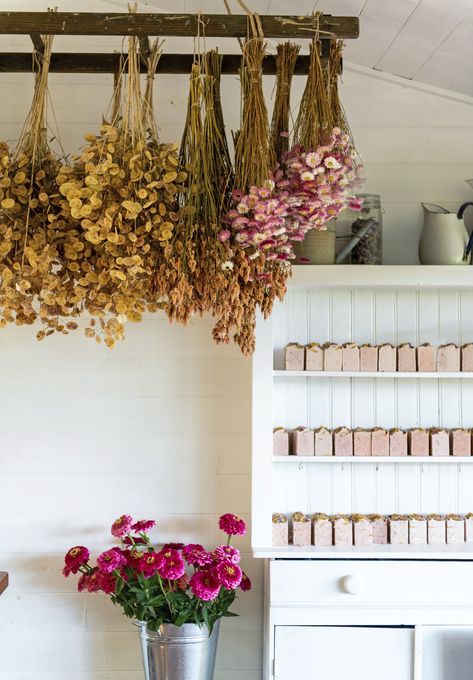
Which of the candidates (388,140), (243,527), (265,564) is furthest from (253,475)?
(388,140)

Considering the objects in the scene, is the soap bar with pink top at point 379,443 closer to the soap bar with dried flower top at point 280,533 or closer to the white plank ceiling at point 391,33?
the soap bar with dried flower top at point 280,533

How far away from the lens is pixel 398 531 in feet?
9.19

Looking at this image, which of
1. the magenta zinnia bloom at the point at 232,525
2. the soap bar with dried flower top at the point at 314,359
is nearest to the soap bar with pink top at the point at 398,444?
the soap bar with dried flower top at the point at 314,359

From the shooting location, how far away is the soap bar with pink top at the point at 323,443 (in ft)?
9.22

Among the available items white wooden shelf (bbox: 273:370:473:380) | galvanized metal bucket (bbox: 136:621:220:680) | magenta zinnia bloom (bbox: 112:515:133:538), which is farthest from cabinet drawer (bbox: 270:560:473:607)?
white wooden shelf (bbox: 273:370:473:380)

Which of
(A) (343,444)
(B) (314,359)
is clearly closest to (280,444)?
(A) (343,444)

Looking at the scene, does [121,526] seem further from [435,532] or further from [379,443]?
[435,532]

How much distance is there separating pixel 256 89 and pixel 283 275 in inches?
A: 18.2

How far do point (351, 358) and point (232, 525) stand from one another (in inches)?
28.1

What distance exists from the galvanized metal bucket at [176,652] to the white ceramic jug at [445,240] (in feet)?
4.89

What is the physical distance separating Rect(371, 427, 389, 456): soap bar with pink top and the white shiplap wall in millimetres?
466

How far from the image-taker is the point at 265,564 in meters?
2.93

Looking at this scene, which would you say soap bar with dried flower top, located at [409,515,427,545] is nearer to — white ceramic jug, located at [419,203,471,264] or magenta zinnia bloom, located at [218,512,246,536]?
magenta zinnia bloom, located at [218,512,246,536]

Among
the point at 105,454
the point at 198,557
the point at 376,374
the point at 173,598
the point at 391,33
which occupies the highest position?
the point at 391,33
